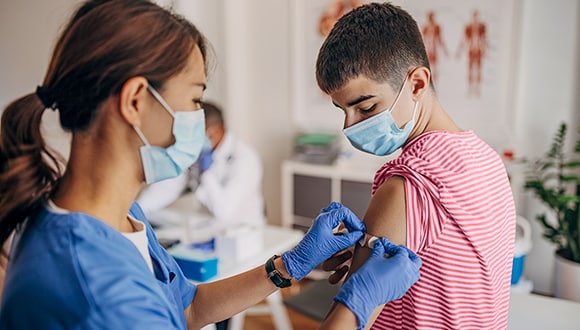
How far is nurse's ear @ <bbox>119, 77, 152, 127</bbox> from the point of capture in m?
0.90

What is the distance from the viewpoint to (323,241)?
3.79ft

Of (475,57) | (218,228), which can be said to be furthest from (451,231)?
(475,57)

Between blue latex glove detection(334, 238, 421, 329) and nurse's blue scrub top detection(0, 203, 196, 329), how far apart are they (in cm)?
31

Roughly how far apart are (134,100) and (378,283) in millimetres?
531

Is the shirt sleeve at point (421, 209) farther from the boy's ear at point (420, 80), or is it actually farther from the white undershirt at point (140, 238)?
the white undershirt at point (140, 238)

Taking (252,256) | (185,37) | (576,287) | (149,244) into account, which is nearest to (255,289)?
(149,244)

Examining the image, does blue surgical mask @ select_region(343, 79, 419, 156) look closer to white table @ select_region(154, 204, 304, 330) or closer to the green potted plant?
white table @ select_region(154, 204, 304, 330)

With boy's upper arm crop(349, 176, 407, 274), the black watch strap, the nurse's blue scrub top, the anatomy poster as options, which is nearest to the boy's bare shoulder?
boy's upper arm crop(349, 176, 407, 274)

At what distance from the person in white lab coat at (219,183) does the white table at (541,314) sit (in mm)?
1485

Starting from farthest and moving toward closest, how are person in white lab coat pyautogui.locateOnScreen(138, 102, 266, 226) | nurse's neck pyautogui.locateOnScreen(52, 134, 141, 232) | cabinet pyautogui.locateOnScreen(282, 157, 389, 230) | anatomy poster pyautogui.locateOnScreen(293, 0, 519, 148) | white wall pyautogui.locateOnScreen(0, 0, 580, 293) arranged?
cabinet pyautogui.locateOnScreen(282, 157, 389, 230), anatomy poster pyautogui.locateOnScreen(293, 0, 519, 148), person in white lab coat pyautogui.locateOnScreen(138, 102, 266, 226), white wall pyautogui.locateOnScreen(0, 0, 580, 293), nurse's neck pyautogui.locateOnScreen(52, 134, 141, 232)

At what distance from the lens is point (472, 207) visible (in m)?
0.99

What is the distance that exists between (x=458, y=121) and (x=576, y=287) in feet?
3.81

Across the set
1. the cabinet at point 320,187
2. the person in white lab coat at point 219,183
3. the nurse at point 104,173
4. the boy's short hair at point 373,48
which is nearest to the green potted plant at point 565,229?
the cabinet at point 320,187

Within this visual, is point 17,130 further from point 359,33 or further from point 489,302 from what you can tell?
point 489,302
